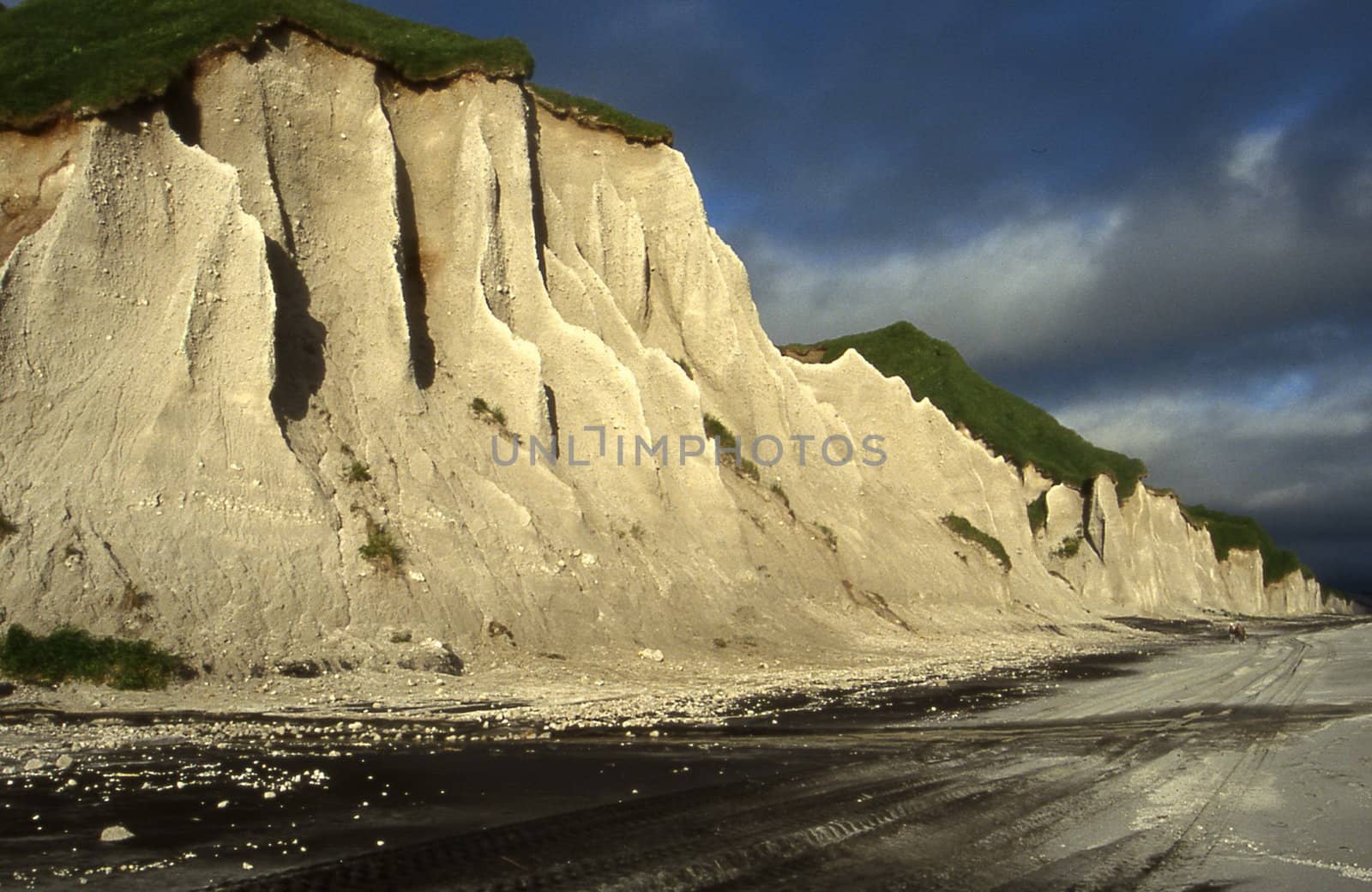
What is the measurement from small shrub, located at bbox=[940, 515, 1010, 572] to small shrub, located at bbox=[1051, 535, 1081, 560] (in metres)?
Result: 16.9

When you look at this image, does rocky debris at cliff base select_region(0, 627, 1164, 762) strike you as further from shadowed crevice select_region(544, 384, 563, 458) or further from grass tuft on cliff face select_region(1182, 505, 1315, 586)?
grass tuft on cliff face select_region(1182, 505, 1315, 586)

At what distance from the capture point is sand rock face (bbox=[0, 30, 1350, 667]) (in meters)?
15.5

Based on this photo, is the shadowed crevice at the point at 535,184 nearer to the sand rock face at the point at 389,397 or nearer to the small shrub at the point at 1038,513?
the sand rock face at the point at 389,397

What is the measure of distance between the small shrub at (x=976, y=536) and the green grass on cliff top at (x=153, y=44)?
21.4 metres

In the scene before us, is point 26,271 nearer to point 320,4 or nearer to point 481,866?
point 320,4

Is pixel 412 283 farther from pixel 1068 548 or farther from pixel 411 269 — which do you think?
pixel 1068 548

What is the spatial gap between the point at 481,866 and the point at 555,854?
1.52 feet

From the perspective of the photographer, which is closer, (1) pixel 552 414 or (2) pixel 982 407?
(1) pixel 552 414

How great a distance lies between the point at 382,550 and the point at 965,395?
132ft

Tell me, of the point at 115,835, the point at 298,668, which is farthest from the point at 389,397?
the point at 115,835

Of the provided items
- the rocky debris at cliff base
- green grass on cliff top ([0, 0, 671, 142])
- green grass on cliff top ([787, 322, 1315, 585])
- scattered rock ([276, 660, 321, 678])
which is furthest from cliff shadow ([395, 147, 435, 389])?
green grass on cliff top ([787, 322, 1315, 585])

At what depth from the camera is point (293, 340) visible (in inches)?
758

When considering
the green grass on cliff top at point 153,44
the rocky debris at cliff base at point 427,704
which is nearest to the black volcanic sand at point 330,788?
the rocky debris at cliff base at point 427,704

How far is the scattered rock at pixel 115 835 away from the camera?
236 inches
